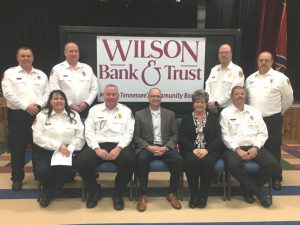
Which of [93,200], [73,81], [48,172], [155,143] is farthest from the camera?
[73,81]

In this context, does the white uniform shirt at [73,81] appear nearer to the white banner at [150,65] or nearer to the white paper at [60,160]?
the white banner at [150,65]

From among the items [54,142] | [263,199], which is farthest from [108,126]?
[263,199]

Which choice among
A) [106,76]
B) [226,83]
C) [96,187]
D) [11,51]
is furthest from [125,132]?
[11,51]

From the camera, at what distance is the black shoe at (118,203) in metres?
3.32

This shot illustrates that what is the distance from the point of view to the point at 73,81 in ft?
12.6

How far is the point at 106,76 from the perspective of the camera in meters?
4.17

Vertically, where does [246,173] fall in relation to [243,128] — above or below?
below

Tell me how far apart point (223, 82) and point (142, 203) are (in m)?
1.75

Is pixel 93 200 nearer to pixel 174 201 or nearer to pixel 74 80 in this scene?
pixel 174 201

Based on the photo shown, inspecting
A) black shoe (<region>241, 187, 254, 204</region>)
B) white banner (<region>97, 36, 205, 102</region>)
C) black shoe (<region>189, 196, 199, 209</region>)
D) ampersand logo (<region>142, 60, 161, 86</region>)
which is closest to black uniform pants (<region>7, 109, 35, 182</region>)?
white banner (<region>97, 36, 205, 102</region>)

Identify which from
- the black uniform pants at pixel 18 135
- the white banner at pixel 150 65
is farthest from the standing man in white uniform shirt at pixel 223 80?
the black uniform pants at pixel 18 135

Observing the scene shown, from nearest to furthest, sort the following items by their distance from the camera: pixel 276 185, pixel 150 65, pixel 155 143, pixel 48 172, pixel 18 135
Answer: pixel 48 172 → pixel 155 143 → pixel 18 135 → pixel 276 185 → pixel 150 65

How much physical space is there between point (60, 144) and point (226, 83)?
2.08 meters

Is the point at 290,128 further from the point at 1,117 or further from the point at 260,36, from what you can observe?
the point at 1,117
